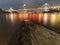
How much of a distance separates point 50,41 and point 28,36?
1.35 meters

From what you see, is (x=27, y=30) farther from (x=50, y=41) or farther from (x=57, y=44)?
(x=57, y=44)

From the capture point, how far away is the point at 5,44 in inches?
349

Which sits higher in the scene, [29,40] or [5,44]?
[29,40]

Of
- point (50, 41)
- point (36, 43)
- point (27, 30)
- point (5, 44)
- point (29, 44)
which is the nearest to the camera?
point (29, 44)

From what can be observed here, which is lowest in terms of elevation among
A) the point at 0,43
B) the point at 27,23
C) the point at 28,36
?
the point at 0,43

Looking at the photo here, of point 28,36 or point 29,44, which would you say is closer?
point 29,44

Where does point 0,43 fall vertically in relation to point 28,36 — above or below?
below

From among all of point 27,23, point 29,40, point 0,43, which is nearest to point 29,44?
point 29,40

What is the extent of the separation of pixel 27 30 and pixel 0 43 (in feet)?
13.4

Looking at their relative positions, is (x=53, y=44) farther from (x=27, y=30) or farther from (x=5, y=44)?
(x=5, y=44)

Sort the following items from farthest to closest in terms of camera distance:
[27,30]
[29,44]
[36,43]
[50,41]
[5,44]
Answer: [5,44] → [27,30] → [50,41] → [36,43] → [29,44]

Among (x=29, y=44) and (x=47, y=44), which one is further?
(x=47, y=44)

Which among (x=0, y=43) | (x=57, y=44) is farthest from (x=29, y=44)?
(x=0, y=43)

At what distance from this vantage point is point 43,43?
18.7 ft
